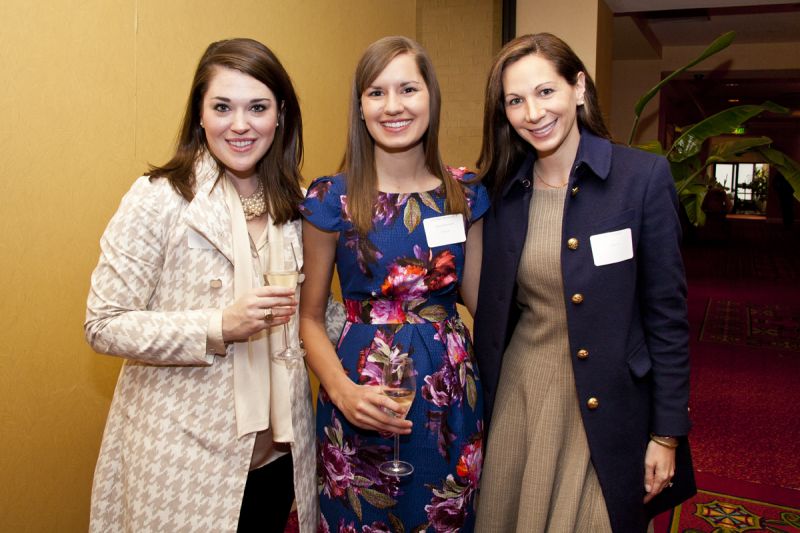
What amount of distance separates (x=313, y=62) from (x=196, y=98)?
1.80m

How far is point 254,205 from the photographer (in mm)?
1738

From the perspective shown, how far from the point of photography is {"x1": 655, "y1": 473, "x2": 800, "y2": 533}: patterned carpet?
3.15 m

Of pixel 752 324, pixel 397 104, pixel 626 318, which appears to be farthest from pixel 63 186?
pixel 752 324

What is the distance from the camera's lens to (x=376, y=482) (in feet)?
5.65

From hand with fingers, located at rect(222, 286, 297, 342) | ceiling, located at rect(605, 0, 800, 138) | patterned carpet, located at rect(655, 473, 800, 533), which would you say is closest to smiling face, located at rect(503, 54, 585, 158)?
hand with fingers, located at rect(222, 286, 297, 342)

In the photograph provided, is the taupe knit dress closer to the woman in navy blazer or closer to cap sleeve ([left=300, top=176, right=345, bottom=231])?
the woman in navy blazer

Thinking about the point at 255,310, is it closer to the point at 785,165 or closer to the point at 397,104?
the point at 397,104

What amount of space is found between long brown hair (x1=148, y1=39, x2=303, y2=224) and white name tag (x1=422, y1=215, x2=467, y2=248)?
0.35 meters

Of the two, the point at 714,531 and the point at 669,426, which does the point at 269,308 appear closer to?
the point at 669,426

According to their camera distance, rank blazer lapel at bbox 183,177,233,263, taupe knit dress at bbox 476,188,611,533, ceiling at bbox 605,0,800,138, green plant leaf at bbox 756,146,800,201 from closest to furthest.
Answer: blazer lapel at bbox 183,177,233,263 < taupe knit dress at bbox 476,188,611,533 < green plant leaf at bbox 756,146,800,201 < ceiling at bbox 605,0,800,138

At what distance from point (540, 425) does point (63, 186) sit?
1.50m

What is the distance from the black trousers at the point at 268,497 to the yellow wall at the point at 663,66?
30.0 feet

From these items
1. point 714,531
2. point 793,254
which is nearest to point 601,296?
point 714,531

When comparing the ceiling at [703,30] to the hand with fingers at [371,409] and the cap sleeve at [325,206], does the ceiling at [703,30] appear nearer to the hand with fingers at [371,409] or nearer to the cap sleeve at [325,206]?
the cap sleeve at [325,206]
